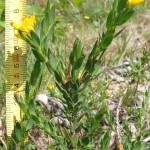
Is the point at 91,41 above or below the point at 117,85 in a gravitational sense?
above

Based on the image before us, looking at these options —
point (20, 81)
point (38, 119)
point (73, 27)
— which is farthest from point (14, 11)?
point (73, 27)

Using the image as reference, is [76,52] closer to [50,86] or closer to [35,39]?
[35,39]

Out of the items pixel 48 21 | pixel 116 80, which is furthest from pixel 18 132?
pixel 116 80

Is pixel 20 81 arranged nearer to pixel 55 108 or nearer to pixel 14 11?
pixel 14 11

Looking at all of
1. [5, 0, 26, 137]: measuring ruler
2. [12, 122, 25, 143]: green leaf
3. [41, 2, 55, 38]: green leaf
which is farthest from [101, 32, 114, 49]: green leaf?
[5, 0, 26, 137]: measuring ruler

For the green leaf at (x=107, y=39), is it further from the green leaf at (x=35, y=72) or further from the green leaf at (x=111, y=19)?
the green leaf at (x=35, y=72)

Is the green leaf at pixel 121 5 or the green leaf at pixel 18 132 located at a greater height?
the green leaf at pixel 121 5

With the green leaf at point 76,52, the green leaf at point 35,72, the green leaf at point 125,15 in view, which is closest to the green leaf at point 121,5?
the green leaf at point 125,15

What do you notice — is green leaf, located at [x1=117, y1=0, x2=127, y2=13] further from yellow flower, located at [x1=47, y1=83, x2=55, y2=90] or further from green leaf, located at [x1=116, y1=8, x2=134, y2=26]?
yellow flower, located at [x1=47, y1=83, x2=55, y2=90]
